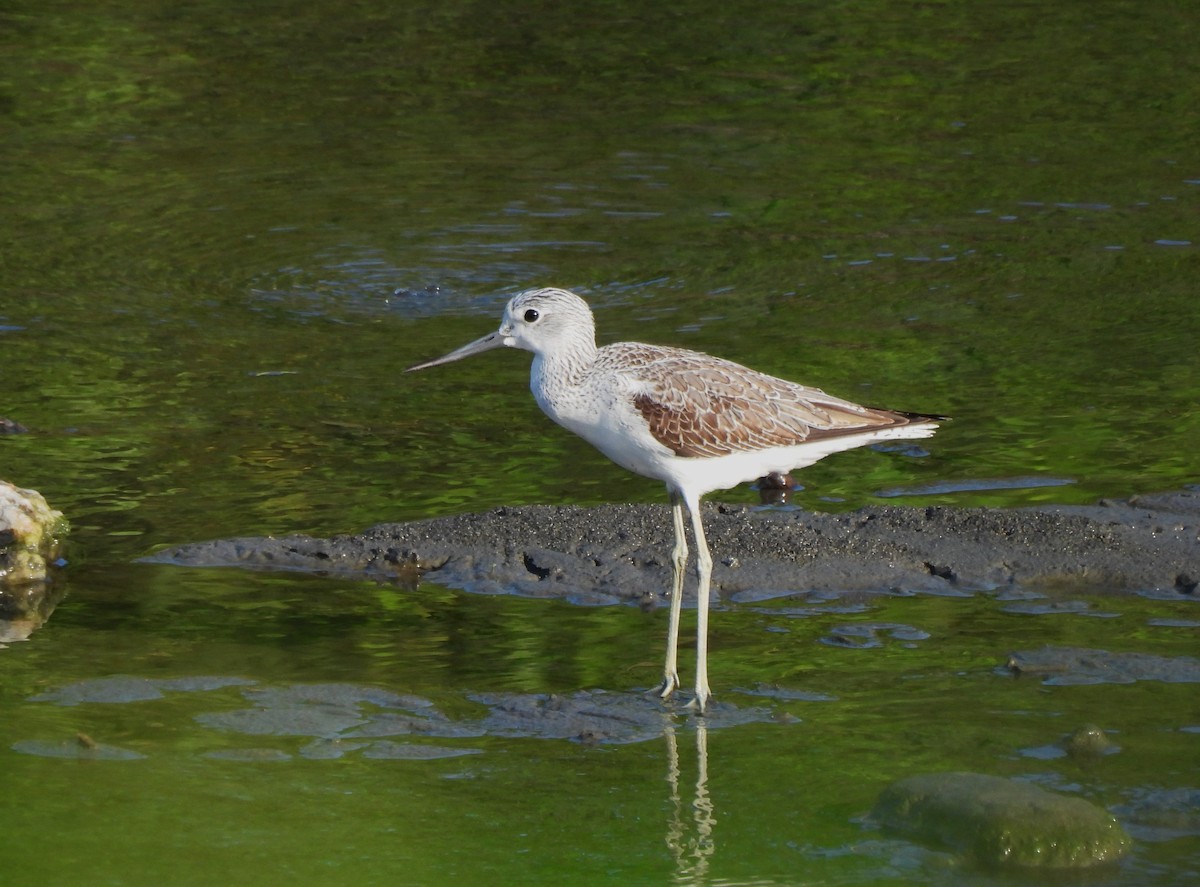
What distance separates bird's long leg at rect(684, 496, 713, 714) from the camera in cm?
646

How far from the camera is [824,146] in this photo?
15.8 metres

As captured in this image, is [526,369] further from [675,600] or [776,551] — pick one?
[675,600]

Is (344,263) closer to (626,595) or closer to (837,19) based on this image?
(626,595)

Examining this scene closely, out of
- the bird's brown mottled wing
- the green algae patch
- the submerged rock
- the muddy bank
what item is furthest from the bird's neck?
the green algae patch

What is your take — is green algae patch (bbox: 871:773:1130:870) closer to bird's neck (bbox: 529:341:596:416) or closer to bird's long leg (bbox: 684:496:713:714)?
bird's long leg (bbox: 684:496:713:714)

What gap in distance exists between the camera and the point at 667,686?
6.63 meters

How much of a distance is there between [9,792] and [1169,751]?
3.61 metres

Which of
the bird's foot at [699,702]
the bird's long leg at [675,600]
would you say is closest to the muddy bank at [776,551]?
the bird's long leg at [675,600]

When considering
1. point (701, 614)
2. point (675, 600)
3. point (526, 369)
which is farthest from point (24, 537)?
point (526, 369)

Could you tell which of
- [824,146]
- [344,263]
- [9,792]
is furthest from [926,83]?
[9,792]

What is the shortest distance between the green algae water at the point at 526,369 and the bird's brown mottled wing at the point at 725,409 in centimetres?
71

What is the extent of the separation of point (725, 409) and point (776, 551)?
0.85 m

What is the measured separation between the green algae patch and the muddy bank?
2.01 metres

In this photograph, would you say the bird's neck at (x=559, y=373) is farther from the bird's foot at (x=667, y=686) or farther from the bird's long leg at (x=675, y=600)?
the bird's foot at (x=667, y=686)
